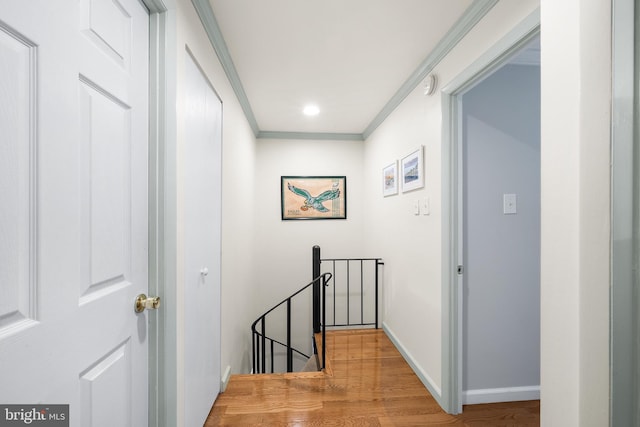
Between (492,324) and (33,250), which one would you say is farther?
(492,324)

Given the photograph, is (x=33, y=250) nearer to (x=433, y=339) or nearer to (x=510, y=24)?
(x=510, y=24)

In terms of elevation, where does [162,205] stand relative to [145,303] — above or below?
above

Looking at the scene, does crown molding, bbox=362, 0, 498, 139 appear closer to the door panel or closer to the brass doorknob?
the door panel

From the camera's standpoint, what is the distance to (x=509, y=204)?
192 cm

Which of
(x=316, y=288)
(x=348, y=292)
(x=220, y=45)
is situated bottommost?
(x=348, y=292)

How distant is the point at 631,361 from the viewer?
752 mm

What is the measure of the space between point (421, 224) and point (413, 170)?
0.45 m

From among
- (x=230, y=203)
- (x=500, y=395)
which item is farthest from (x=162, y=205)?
(x=500, y=395)

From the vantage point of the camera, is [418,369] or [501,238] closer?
[501,238]

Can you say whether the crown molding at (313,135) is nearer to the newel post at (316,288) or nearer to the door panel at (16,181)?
the newel post at (316,288)

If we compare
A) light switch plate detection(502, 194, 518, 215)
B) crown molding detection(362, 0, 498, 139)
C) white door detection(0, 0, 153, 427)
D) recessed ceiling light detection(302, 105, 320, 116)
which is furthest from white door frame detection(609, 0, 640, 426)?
recessed ceiling light detection(302, 105, 320, 116)

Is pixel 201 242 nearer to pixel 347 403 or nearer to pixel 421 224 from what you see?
pixel 347 403

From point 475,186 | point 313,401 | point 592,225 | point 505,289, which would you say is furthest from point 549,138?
point 313,401

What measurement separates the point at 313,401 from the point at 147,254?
1.51 m
